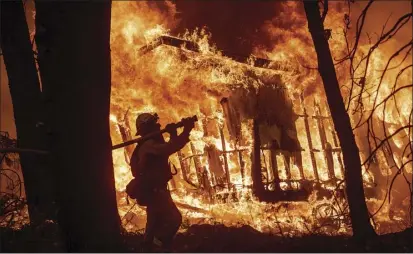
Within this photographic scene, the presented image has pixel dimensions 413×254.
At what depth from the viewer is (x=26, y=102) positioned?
6.73 metres

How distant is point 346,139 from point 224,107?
5.10 metres

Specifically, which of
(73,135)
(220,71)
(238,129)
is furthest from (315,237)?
(220,71)

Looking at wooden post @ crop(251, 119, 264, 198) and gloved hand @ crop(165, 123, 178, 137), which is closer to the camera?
gloved hand @ crop(165, 123, 178, 137)

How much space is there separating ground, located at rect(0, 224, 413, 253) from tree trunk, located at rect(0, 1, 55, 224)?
104 centimetres

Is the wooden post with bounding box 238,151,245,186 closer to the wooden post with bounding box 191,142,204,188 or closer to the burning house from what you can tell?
the burning house

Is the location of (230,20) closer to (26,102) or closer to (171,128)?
(26,102)

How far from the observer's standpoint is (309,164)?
10633 millimetres

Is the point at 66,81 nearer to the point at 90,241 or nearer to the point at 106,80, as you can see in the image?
the point at 106,80

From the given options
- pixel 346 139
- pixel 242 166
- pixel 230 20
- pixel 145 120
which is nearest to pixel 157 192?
pixel 145 120

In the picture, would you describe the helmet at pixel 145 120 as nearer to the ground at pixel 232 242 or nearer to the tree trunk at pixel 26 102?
the ground at pixel 232 242

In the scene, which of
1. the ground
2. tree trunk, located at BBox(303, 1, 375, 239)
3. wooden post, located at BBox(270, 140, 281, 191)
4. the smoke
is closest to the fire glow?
wooden post, located at BBox(270, 140, 281, 191)

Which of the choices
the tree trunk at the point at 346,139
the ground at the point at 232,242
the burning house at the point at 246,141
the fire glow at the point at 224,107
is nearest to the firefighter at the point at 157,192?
the ground at the point at 232,242

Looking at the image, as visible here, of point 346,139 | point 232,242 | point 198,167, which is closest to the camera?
point 346,139

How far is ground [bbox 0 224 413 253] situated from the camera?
5.04 m
